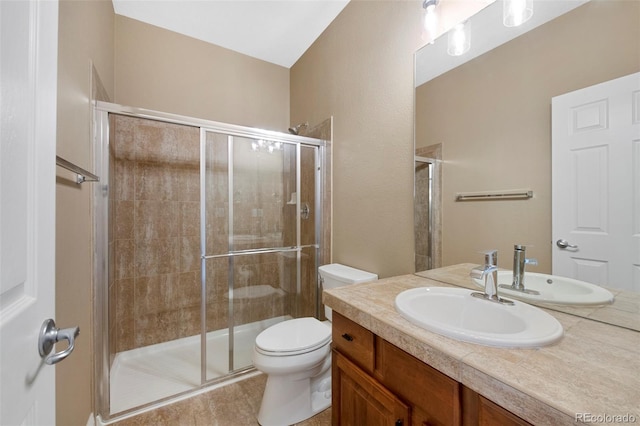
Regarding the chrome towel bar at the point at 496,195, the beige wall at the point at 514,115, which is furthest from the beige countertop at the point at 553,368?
the chrome towel bar at the point at 496,195

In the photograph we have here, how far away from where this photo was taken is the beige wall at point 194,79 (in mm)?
2088

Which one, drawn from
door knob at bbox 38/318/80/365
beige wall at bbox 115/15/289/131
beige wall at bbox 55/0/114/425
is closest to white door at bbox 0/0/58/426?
door knob at bbox 38/318/80/365

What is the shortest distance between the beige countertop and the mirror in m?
0.21

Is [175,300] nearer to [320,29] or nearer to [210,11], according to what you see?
[210,11]

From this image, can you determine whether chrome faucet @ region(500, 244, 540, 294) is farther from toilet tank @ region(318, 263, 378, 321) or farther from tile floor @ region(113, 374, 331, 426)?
tile floor @ region(113, 374, 331, 426)

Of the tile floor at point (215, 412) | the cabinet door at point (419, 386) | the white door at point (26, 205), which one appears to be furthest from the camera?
the tile floor at point (215, 412)

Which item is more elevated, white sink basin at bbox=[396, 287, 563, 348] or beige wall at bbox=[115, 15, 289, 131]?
beige wall at bbox=[115, 15, 289, 131]

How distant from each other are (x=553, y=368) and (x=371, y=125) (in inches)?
58.0

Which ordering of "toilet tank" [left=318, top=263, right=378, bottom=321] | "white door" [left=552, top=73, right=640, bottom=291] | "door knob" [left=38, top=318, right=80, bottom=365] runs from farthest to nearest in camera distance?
"toilet tank" [left=318, top=263, right=378, bottom=321]
"white door" [left=552, top=73, right=640, bottom=291]
"door knob" [left=38, top=318, right=80, bottom=365]

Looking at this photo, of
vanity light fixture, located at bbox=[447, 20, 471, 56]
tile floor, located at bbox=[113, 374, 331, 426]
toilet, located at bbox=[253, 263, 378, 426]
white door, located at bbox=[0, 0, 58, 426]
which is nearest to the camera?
white door, located at bbox=[0, 0, 58, 426]

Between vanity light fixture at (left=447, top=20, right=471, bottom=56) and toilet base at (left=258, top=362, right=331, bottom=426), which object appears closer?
vanity light fixture at (left=447, top=20, right=471, bottom=56)

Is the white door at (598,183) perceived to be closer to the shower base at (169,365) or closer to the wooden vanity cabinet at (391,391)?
the wooden vanity cabinet at (391,391)

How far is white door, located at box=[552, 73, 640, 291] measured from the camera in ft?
2.51

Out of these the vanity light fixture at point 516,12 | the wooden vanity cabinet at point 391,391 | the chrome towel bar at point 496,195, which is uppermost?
the vanity light fixture at point 516,12
